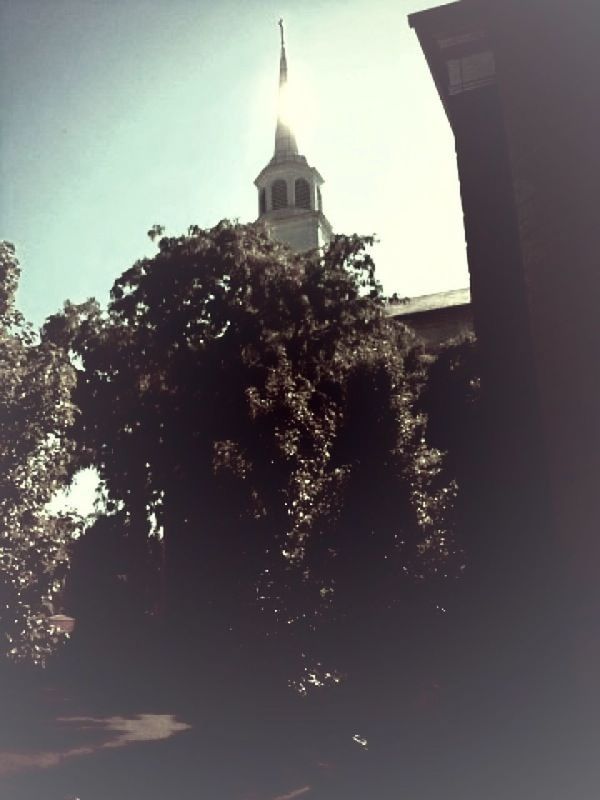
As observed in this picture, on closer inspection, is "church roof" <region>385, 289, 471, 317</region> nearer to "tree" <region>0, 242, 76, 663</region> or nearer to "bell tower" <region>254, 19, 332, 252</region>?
"bell tower" <region>254, 19, 332, 252</region>

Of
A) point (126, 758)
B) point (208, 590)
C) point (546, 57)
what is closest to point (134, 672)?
point (208, 590)

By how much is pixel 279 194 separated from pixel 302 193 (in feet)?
5.56

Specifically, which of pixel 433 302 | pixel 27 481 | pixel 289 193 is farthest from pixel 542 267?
pixel 289 193

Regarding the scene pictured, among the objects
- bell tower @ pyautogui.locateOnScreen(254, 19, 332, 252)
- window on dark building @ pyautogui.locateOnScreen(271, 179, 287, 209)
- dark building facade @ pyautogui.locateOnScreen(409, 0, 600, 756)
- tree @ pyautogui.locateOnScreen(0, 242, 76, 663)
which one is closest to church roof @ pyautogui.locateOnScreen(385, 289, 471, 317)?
bell tower @ pyautogui.locateOnScreen(254, 19, 332, 252)

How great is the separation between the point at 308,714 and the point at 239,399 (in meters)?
7.76

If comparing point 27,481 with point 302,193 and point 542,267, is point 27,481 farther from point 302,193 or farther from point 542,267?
point 302,193

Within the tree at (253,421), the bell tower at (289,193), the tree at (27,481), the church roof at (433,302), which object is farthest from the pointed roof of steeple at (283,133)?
the tree at (27,481)

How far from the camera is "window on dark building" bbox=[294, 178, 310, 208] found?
45.9 metres

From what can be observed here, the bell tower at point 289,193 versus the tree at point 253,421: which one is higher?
the bell tower at point 289,193

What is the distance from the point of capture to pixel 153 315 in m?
18.6

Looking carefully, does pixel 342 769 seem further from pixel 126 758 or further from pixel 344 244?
pixel 344 244

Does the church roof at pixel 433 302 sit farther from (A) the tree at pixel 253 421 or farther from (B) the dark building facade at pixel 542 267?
(B) the dark building facade at pixel 542 267

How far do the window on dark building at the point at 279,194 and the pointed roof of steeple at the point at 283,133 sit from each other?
74.2 inches

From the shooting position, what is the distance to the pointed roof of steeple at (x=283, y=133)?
4556cm
